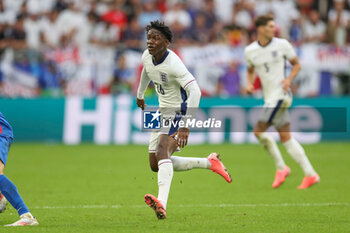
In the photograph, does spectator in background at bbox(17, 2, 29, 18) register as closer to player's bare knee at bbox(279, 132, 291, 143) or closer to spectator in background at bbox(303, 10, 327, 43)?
spectator in background at bbox(303, 10, 327, 43)

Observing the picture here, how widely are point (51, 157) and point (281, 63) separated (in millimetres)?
6362

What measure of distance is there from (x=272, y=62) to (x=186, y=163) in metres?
3.28

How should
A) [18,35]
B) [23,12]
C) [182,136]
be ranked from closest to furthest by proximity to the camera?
[182,136] < [18,35] < [23,12]

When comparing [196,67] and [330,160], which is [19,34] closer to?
[196,67]

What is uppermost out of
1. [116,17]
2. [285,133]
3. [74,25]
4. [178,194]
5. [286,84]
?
[116,17]

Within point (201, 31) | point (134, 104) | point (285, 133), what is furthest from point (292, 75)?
point (201, 31)

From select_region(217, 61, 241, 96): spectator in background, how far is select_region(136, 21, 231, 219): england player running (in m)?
10.9

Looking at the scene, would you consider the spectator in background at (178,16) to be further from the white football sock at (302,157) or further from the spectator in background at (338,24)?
the white football sock at (302,157)

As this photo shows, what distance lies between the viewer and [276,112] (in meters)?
11.0

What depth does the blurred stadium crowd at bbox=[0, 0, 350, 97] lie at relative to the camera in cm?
1878

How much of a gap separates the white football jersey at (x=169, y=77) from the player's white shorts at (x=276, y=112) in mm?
3245

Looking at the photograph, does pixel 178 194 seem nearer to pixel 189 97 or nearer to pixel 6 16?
pixel 189 97

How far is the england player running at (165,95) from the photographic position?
764 centimetres

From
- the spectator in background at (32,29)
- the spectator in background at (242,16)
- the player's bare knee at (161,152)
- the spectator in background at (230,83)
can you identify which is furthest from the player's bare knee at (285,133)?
the spectator in background at (32,29)
